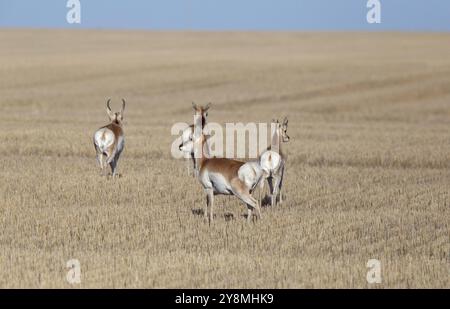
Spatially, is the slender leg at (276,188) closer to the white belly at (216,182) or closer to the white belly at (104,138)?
the white belly at (216,182)

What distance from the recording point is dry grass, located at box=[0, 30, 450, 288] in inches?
448

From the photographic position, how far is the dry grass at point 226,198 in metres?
11.4

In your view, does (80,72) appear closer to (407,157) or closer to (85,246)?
(407,157)

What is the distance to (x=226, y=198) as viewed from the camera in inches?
709

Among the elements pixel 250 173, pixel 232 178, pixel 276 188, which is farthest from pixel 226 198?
pixel 250 173

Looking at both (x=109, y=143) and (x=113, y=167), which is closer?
(x=109, y=143)

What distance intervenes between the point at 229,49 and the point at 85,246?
8412 cm

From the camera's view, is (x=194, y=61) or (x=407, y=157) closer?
(x=407, y=157)

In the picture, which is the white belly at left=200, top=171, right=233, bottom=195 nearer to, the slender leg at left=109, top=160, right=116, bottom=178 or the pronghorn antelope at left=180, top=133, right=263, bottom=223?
the pronghorn antelope at left=180, top=133, right=263, bottom=223

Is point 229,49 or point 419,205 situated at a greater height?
point 229,49

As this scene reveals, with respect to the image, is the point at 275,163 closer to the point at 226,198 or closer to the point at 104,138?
the point at 226,198

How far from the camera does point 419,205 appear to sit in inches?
671

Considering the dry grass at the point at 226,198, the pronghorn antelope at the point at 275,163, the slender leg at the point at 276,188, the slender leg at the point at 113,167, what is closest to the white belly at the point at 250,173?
the dry grass at the point at 226,198
